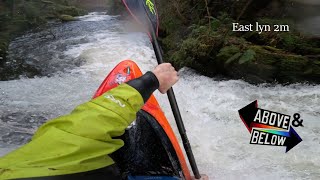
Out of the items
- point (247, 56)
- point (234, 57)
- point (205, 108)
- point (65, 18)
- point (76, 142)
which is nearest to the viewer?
point (76, 142)

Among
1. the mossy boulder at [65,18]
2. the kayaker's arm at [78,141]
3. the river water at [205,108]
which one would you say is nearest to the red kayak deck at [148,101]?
the river water at [205,108]

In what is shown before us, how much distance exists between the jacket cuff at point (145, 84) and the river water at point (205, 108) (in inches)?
57.1

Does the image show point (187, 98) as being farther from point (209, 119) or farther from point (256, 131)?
point (256, 131)

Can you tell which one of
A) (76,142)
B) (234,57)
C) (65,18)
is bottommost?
(234,57)

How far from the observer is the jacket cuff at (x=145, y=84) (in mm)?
1237

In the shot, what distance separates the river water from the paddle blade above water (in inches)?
51.2

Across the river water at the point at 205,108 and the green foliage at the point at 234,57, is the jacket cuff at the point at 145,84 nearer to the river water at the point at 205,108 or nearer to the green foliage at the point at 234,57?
the river water at the point at 205,108

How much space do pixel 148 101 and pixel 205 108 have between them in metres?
1.61

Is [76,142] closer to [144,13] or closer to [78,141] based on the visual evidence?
[78,141]

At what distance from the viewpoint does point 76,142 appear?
0.97 metres

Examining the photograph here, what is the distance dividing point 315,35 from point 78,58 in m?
4.65

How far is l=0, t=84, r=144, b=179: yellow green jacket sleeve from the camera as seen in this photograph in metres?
0.92

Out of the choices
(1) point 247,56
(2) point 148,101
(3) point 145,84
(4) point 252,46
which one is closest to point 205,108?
(1) point 247,56

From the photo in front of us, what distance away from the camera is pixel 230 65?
14.3 feet
